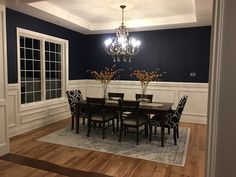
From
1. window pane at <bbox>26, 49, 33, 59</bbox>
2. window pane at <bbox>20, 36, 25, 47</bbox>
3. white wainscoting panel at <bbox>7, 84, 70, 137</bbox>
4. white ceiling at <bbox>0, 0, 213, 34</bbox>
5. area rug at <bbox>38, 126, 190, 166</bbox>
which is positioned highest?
white ceiling at <bbox>0, 0, 213, 34</bbox>

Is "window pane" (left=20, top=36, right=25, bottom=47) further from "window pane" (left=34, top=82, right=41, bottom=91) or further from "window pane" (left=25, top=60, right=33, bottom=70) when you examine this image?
"window pane" (left=34, top=82, right=41, bottom=91)

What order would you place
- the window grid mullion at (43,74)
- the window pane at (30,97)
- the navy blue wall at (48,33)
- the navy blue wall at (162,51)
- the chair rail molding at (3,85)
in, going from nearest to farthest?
the chair rail molding at (3,85), the navy blue wall at (48,33), the window pane at (30,97), the window grid mullion at (43,74), the navy blue wall at (162,51)

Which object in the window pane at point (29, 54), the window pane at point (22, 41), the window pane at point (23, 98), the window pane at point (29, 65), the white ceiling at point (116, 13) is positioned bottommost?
the window pane at point (23, 98)

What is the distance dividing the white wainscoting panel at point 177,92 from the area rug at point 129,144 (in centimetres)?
108

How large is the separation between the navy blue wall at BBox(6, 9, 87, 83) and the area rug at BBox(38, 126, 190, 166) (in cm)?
167

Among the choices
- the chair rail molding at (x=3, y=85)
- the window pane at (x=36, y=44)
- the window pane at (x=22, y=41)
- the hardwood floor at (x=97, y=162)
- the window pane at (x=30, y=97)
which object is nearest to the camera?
the hardwood floor at (x=97, y=162)

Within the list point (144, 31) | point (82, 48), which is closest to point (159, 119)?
point (144, 31)

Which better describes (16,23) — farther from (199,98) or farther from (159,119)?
(199,98)

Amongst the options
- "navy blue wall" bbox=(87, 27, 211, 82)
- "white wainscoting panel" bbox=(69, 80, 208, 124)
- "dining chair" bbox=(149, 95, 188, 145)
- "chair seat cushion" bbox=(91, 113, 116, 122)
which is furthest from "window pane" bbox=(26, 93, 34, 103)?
"dining chair" bbox=(149, 95, 188, 145)

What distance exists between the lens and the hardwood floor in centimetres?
283

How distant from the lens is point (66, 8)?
15.1 feet

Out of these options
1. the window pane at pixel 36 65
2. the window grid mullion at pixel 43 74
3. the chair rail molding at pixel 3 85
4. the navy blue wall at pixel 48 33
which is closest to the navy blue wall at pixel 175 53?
the navy blue wall at pixel 48 33

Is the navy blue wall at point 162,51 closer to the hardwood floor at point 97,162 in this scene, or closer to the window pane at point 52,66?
the window pane at point 52,66

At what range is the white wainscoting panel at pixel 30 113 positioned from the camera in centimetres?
429
